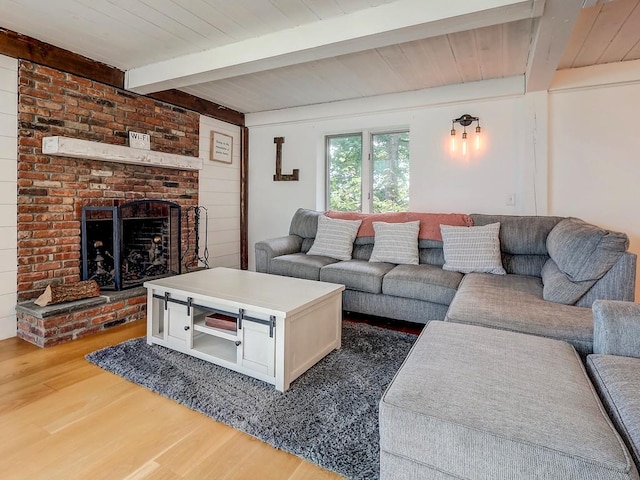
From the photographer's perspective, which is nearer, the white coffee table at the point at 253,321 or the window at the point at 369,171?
the white coffee table at the point at 253,321

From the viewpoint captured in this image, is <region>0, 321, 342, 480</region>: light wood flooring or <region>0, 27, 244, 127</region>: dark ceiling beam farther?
<region>0, 27, 244, 127</region>: dark ceiling beam

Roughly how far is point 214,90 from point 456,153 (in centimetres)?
259

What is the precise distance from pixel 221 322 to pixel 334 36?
1908mm

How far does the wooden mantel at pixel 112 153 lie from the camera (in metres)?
2.76

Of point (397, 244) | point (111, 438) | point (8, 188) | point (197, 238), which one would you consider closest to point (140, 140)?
point (8, 188)

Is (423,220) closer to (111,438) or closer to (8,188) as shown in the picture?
(111,438)

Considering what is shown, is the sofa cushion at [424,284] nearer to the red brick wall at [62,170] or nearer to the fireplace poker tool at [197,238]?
the fireplace poker tool at [197,238]

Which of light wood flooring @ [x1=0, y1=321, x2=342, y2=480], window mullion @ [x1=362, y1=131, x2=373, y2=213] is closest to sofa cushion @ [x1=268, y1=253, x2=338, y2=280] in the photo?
window mullion @ [x1=362, y1=131, x2=373, y2=213]

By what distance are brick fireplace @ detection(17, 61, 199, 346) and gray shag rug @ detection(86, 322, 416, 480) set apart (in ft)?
1.73

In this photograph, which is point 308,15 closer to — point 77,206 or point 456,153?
point 456,153

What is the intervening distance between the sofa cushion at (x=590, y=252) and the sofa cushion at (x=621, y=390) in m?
0.77

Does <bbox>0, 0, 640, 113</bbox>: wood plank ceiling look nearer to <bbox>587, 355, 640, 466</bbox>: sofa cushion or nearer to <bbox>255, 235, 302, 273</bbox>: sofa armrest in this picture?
<bbox>255, 235, 302, 273</bbox>: sofa armrest

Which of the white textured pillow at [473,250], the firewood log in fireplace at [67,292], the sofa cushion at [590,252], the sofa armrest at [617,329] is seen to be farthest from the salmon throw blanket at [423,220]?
the firewood log in fireplace at [67,292]

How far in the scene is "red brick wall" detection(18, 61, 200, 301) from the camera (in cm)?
272
